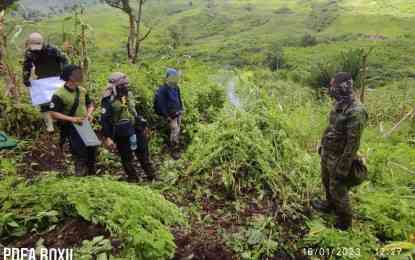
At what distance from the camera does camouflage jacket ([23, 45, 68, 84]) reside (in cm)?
550

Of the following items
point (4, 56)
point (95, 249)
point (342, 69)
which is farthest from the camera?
point (342, 69)

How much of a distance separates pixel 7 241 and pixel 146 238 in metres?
1.25

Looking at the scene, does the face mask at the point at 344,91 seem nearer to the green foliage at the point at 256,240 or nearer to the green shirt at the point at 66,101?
the green foliage at the point at 256,240

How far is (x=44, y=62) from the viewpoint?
18.5ft

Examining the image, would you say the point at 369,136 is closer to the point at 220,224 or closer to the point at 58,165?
the point at 220,224

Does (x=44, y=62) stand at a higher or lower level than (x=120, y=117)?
higher

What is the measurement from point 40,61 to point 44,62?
5 cm

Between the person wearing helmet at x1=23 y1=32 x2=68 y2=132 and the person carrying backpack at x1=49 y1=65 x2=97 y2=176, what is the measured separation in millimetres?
954

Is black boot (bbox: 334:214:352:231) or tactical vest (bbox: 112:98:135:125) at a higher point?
tactical vest (bbox: 112:98:135:125)

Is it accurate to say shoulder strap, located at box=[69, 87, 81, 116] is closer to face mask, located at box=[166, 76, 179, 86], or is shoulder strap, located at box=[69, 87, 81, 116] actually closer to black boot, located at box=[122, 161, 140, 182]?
black boot, located at box=[122, 161, 140, 182]

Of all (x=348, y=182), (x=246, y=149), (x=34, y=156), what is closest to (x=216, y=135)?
(x=246, y=149)
